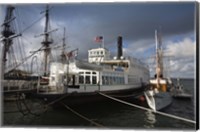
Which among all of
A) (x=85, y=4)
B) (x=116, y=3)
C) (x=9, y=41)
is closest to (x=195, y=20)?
(x=116, y=3)

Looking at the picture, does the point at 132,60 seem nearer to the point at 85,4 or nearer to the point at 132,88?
the point at 132,88

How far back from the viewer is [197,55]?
14.3ft

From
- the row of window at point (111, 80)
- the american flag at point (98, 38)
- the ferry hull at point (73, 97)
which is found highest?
the american flag at point (98, 38)

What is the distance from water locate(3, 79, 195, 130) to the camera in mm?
4968

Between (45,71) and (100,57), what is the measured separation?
3.26 m

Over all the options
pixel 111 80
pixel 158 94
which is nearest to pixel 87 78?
pixel 111 80

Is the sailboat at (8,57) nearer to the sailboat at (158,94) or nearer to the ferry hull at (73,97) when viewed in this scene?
the ferry hull at (73,97)

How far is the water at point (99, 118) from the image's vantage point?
4.97m

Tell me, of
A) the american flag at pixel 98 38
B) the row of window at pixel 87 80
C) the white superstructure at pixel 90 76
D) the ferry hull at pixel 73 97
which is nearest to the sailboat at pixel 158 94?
the white superstructure at pixel 90 76

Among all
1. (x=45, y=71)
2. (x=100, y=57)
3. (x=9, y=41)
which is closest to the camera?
(x=9, y=41)

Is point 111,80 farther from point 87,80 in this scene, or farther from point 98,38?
point 98,38

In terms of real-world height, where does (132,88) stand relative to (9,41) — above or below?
below

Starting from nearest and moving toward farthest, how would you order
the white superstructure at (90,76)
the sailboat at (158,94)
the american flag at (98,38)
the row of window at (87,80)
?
the american flag at (98,38) → the sailboat at (158,94) → the white superstructure at (90,76) → the row of window at (87,80)

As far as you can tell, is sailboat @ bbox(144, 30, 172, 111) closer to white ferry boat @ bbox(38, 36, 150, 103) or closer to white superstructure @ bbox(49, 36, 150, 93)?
white ferry boat @ bbox(38, 36, 150, 103)
